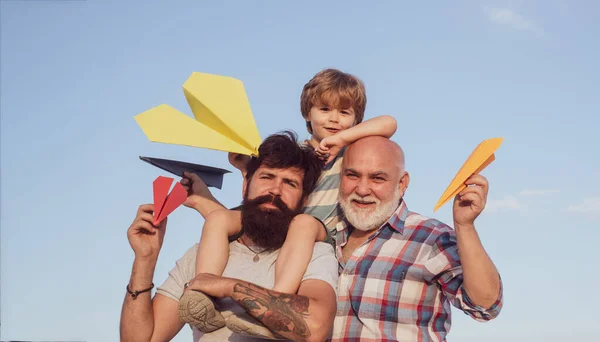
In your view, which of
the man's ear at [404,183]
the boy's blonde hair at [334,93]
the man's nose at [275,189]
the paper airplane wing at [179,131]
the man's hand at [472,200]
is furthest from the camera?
→ the boy's blonde hair at [334,93]

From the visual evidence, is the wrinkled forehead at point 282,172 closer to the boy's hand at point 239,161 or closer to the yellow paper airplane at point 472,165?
the boy's hand at point 239,161

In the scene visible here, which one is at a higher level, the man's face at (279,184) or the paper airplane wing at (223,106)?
the paper airplane wing at (223,106)

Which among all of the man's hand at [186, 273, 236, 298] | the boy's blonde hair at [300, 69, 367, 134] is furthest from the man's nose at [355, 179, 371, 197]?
the man's hand at [186, 273, 236, 298]

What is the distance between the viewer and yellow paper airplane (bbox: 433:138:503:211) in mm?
5215

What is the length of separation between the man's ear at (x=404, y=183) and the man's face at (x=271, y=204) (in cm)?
106

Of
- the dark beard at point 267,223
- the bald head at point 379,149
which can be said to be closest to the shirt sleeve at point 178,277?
the dark beard at point 267,223

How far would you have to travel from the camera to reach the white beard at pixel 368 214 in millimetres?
6125

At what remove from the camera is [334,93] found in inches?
288

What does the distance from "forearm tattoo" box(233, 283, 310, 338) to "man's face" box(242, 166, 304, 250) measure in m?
0.79

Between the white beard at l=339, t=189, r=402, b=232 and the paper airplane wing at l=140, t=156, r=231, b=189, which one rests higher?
the paper airplane wing at l=140, t=156, r=231, b=189

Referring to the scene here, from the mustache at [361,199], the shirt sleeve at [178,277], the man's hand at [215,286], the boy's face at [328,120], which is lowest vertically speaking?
the man's hand at [215,286]

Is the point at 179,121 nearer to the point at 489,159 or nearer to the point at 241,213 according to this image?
the point at 241,213

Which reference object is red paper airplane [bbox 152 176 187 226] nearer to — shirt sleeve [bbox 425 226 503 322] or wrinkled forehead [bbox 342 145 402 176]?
wrinkled forehead [bbox 342 145 402 176]

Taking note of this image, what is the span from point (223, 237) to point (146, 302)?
0.81m
